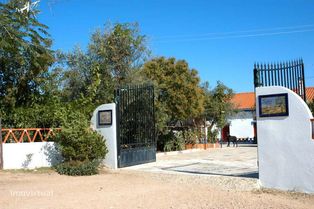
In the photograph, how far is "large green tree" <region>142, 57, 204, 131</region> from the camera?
21500mm

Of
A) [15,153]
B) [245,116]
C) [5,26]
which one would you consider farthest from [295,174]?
[245,116]

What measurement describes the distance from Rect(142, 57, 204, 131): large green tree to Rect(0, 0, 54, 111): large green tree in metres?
6.33

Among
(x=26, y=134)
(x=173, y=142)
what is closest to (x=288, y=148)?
(x=26, y=134)

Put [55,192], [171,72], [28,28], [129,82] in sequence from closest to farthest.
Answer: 1. [55,192]
2. [28,28]
3. [129,82]
4. [171,72]

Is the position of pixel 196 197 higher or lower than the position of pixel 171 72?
lower

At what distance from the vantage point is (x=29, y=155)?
1407 cm

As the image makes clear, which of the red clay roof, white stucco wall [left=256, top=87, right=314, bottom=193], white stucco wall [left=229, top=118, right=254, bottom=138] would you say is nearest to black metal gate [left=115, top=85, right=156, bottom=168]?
white stucco wall [left=256, top=87, right=314, bottom=193]

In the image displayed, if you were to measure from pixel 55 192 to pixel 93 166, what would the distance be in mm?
3296

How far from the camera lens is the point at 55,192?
30.5 feet

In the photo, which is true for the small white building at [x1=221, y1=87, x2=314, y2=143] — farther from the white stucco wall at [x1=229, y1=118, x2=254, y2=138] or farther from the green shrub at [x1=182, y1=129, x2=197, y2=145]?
the green shrub at [x1=182, y1=129, x2=197, y2=145]

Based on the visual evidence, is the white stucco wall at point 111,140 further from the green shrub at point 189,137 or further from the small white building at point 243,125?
the small white building at point 243,125

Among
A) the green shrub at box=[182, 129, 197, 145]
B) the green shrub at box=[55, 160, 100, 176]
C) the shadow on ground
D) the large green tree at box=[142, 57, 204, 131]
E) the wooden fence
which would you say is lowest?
the shadow on ground

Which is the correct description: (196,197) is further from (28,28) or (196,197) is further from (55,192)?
(28,28)

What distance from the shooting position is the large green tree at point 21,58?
544 inches
